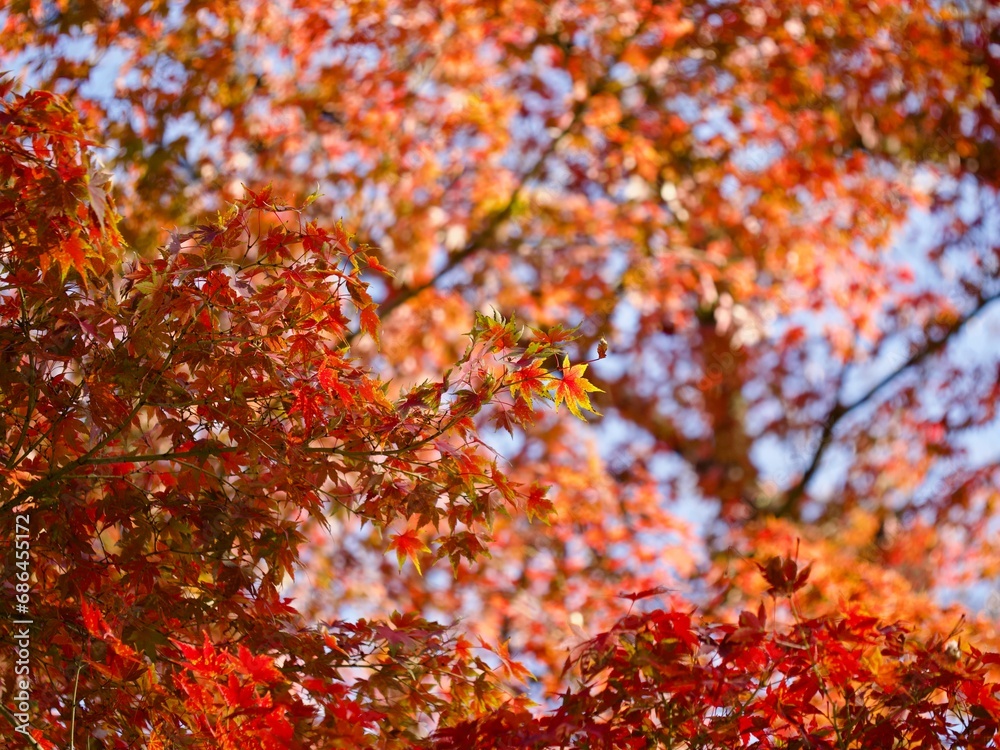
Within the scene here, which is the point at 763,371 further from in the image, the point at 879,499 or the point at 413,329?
the point at 413,329

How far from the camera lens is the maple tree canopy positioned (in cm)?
244

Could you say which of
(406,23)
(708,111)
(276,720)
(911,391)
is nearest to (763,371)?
(911,391)

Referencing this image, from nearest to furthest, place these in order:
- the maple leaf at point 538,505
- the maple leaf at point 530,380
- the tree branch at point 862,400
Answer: the maple leaf at point 530,380
the maple leaf at point 538,505
the tree branch at point 862,400

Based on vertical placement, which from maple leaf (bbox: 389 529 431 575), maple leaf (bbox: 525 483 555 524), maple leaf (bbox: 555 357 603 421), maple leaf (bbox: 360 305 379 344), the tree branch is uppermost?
the tree branch

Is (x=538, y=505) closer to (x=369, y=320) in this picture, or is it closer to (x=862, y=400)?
(x=369, y=320)

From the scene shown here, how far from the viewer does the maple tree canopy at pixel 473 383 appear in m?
2.44

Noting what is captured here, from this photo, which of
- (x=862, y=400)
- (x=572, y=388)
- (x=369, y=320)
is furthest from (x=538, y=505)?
(x=862, y=400)

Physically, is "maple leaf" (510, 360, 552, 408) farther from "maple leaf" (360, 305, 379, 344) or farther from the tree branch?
the tree branch

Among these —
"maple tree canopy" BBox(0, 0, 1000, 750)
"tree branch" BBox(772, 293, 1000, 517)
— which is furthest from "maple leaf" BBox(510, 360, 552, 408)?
"tree branch" BBox(772, 293, 1000, 517)

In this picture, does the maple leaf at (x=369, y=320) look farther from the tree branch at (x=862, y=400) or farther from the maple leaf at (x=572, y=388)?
the tree branch at (x=862, y=400)

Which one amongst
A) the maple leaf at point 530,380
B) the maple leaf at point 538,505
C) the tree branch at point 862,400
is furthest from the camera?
the tree branch at point 862,400

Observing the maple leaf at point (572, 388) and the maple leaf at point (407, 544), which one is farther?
the maple leaf at point (407, 544)

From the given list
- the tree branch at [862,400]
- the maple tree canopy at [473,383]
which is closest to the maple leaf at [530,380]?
the maple tree canopy at [473,383]

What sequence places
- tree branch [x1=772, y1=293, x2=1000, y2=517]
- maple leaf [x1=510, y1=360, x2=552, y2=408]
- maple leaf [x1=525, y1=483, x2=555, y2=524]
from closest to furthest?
maple leaf [x1=510, y1=360, x2=552, y2=408] < maple leaf [x1=525, y1=483, x2=555, y2=524] < tree branch [x1=772, y1=293, x2=1000, y2=517]
